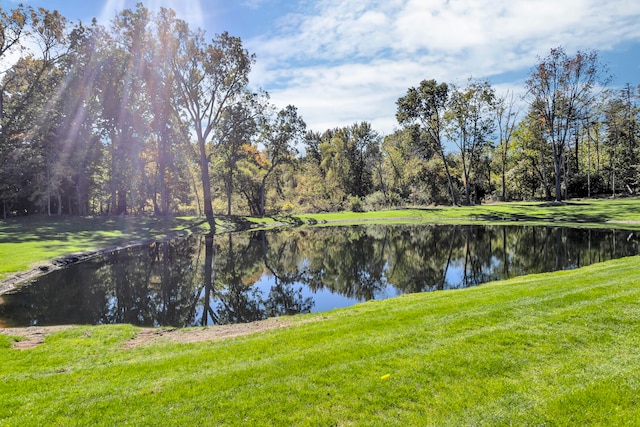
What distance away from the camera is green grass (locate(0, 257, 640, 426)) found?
439 centimetres

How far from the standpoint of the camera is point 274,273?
59.4 ft

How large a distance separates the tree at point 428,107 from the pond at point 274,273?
995 inches

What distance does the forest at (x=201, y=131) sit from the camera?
117ft

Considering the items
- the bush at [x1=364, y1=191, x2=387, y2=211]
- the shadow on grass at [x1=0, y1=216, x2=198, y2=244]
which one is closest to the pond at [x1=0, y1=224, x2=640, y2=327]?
the shadow on grass at [x1=0, y1=216, x2=198, y2=244]

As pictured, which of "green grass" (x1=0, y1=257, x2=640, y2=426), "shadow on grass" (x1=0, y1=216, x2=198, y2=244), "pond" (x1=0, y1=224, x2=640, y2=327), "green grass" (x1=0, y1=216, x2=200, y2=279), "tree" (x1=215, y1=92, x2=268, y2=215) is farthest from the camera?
"tree" (x1=215, y1=92, x2=268, y2=215)

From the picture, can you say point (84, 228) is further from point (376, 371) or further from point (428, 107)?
point (428, 107)

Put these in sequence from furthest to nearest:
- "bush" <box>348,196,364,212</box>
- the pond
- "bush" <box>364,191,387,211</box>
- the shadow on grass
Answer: "bush" <box>364,191,387,211</box>
"bush" <box>348,196,364,212</box>
the shadow on grass
the pond

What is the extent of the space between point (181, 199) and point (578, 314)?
63.7m

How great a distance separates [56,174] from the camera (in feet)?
115

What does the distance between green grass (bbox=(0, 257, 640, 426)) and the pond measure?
4201 millimetres

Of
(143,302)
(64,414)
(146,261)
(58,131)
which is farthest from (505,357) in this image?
(58,131)

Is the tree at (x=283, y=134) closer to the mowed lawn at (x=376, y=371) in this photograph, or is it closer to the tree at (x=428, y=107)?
the tree at (x=428, y=107)

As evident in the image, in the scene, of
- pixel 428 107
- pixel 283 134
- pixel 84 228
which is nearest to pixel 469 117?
pixel 428 107

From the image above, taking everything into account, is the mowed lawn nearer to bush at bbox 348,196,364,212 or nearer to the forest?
the forest
